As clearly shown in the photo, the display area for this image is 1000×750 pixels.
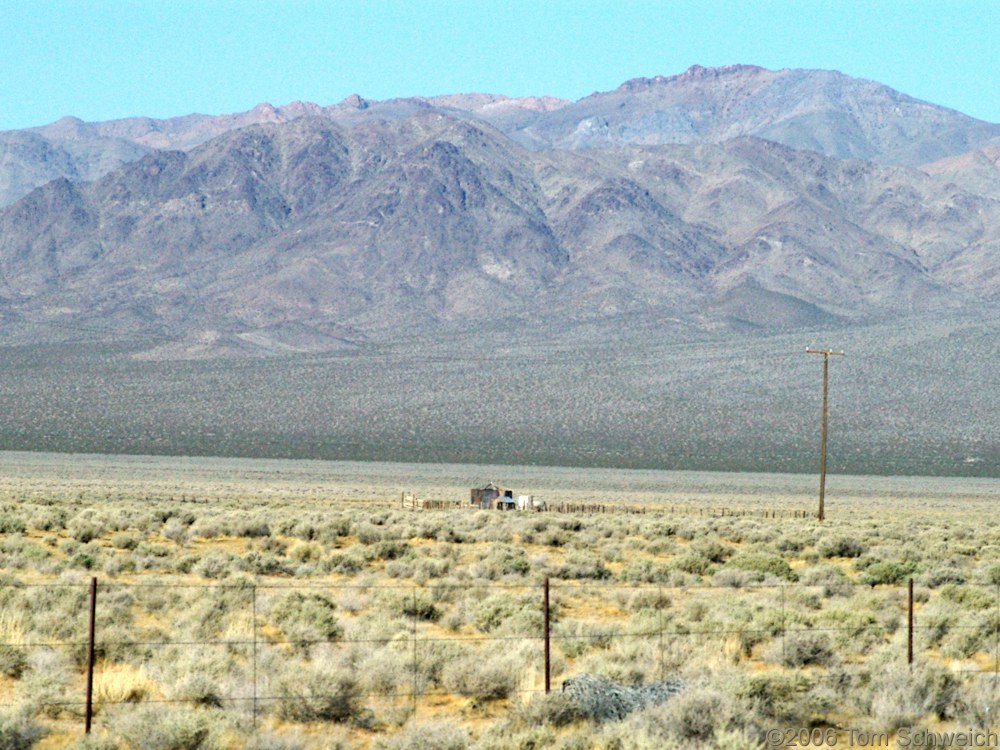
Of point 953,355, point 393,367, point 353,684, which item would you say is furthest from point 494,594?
point 953,355

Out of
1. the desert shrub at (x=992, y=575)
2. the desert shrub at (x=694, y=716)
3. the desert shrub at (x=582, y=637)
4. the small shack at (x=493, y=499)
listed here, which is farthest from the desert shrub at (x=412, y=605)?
the small shack at (x=493, y=499)

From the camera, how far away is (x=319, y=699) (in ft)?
43.6

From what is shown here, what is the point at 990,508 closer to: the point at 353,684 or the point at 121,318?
the point at 353,684

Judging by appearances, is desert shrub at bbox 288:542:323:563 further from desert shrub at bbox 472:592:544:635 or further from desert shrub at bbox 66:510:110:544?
desert shrub at bbox 472:592:544:635

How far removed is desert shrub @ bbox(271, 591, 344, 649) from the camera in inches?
637

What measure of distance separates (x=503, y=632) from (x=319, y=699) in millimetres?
4179

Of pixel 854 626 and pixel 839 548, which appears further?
pixel 839 548

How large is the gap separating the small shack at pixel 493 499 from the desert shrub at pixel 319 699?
34187 mm

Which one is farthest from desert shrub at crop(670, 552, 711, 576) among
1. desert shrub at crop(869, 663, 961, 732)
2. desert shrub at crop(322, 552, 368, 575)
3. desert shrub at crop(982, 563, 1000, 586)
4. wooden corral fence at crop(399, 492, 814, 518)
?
wooden corral fence at crop(399, 492, 814, 518)

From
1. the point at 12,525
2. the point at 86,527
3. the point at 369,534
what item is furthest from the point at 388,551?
the point at 12,525

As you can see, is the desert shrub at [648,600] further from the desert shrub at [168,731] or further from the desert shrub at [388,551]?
the desert shrub at [168,731]

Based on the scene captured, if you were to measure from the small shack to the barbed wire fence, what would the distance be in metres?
26.7

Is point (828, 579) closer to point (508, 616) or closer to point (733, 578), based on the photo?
point (733, 578)

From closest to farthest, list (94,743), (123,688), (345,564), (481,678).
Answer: (94,743) → (123,688) → (481,678) → (345,564)
